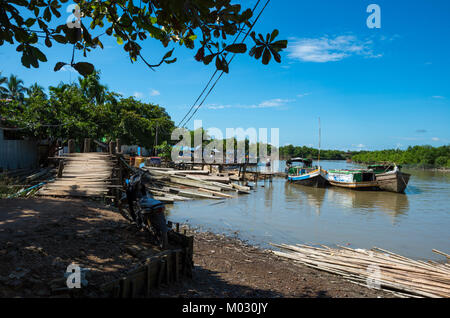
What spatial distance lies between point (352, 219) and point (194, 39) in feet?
45.4

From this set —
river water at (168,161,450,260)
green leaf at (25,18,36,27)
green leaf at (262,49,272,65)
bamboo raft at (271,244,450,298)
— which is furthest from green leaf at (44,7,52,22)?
river water at (168,161,450,260)

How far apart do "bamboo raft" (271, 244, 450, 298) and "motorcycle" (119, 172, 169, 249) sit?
427cm

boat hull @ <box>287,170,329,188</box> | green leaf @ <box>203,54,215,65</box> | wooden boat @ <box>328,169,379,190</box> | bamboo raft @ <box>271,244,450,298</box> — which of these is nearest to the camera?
green leaf @ <box>203,54,215,65</box>

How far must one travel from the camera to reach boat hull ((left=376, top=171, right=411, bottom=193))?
25.9 metres

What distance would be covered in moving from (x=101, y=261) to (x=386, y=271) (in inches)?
230

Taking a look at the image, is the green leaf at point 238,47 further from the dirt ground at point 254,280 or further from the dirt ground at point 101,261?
the dirt ground at point 254,280

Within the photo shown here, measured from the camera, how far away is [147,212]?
482cm

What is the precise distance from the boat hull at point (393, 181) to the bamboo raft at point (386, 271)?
2230 cm

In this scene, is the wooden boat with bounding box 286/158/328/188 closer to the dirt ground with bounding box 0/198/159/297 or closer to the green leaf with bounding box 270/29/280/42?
the dirt ground with bounding box 0/198/159/297

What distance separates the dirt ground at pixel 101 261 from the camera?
3477 mm

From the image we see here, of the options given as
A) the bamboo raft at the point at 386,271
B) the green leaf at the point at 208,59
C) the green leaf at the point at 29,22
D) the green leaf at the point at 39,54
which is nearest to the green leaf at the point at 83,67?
the green leaf at the point at 39,54

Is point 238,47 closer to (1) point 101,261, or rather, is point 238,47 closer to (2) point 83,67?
(2) point 83,67
